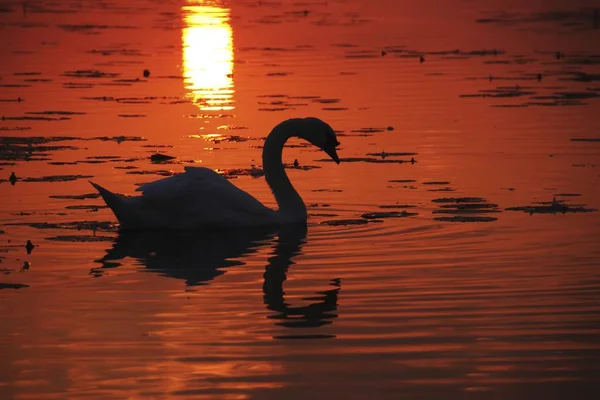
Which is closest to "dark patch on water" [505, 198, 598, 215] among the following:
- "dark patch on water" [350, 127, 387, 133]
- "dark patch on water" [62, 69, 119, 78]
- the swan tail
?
the swan tail

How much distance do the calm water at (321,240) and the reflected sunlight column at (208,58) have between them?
155 millimetres

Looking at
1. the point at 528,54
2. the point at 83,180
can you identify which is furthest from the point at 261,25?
the point at 83,180

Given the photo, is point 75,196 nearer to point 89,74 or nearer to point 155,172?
point 155,172

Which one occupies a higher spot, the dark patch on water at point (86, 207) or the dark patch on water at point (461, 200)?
the dark patch on water at point (461, 200)

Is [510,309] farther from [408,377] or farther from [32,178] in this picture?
[32,178]

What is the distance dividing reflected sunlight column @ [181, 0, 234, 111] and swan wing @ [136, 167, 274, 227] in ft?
30.6

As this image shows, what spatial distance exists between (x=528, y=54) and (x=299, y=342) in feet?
80.5

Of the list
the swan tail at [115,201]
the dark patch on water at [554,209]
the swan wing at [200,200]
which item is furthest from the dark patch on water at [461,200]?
the swan tail at [115,201]

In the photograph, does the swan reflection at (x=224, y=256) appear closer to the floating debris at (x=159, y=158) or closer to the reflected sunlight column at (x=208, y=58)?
the floating debris at (x=159, y=158)

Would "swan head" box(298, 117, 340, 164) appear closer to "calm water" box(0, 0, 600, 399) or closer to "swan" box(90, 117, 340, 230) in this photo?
"calm water" box(0, 0, 600, 399)

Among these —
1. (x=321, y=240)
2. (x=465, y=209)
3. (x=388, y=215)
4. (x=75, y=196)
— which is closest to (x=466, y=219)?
(x=465, y=209)

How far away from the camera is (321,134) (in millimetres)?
14812

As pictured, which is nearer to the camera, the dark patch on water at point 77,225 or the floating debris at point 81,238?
the floating debris at point 81,238

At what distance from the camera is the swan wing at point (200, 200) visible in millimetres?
13398
